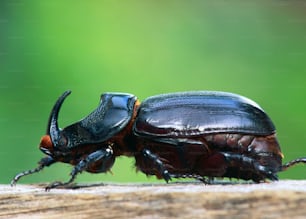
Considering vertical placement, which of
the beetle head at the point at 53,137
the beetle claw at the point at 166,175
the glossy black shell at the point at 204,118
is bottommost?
the beetle claw at the point at 166,175

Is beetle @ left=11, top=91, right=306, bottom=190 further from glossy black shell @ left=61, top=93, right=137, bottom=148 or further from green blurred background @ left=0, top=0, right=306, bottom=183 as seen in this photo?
green blurred background @ left=0, top=0, right=306, bottom=183

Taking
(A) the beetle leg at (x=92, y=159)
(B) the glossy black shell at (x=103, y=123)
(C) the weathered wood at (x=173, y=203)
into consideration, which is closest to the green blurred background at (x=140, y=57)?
(B) the glossy black shell at (x=103, y=123)

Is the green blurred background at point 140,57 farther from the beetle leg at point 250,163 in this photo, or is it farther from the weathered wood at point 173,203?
the weathered wood at point 173,203

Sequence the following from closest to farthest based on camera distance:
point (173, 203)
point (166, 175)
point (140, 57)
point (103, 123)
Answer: point (173, 203) → point (166, 175) → point (103, 123) → point (140, 57)

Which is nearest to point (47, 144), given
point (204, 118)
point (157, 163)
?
point (157, 163)

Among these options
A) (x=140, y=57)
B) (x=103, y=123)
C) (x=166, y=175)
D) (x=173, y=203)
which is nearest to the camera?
(x=173, y=203)

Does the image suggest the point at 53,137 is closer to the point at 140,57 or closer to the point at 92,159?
the point at 92,159
